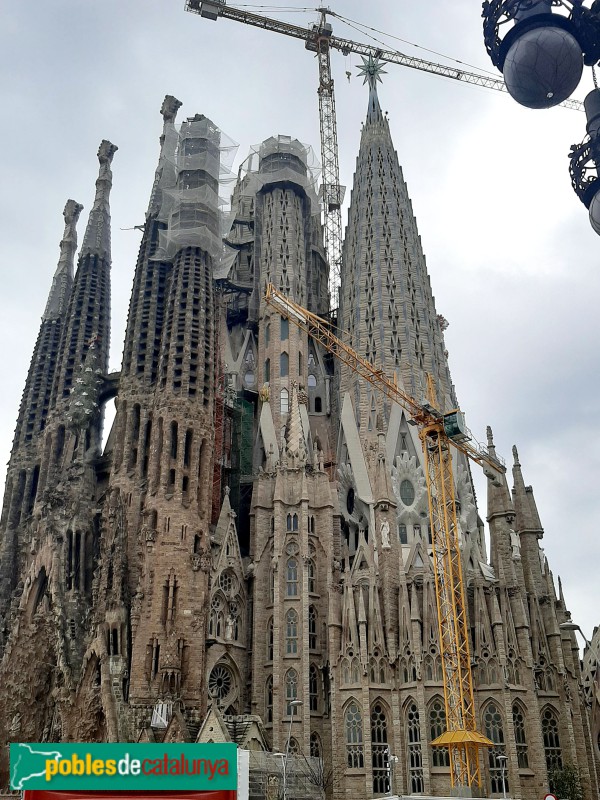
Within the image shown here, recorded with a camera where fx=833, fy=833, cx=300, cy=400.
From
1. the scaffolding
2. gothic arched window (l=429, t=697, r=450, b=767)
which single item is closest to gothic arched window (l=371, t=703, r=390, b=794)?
gothic arched window (l=429, t=697, r=450, b=767)

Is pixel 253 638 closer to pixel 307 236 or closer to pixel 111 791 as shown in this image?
pixel 111 791

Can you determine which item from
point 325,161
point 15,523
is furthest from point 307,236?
point 15,523

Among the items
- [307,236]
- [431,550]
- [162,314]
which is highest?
[307,236]

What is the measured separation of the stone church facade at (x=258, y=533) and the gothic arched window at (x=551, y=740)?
0.12 m

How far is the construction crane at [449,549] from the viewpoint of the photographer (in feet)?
131

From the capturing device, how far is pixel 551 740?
147ft

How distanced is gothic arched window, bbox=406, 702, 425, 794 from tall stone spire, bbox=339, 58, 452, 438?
726 inches

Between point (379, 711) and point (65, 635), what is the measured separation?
18131mm

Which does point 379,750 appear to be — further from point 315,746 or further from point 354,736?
point 315,746

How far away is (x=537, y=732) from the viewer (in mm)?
43156

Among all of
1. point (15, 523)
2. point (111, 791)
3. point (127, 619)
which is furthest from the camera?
point (15, 523)

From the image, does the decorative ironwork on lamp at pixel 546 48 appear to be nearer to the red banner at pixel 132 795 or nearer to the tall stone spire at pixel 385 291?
the red banner at pixel 132 795

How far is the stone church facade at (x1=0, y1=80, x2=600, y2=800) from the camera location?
43.6 m

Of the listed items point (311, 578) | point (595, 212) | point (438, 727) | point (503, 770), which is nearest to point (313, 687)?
point (311, 578)
